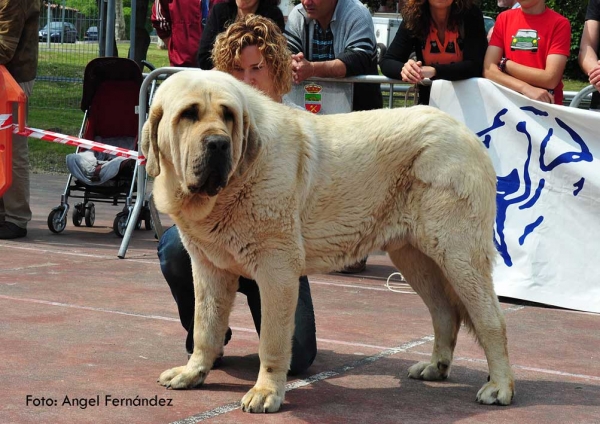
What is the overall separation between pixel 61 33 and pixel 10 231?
24.9 feet

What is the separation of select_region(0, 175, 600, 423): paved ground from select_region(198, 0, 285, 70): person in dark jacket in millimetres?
1959

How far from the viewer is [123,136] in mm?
10344

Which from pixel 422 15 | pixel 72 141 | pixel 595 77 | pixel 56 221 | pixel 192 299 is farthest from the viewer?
pixel 56 221

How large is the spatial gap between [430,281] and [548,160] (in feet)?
8.16

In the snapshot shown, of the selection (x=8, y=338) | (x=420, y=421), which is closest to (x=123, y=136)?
(x=8, y=338)

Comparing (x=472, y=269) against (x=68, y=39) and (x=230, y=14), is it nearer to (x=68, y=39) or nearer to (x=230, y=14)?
(x=230, y=14)

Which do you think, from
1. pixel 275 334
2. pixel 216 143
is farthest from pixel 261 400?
pixel 216 143

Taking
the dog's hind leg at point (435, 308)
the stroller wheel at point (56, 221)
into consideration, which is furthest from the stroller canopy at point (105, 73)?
the dog's hind leg at point (435, 308)

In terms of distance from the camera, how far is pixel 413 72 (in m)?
7.37

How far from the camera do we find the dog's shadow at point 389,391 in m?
4.42

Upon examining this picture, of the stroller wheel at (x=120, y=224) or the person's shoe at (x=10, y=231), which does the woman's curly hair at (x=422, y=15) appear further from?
the person's shoe at (x=10, y=231)

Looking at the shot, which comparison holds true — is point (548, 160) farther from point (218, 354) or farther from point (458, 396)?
point (218, 354)

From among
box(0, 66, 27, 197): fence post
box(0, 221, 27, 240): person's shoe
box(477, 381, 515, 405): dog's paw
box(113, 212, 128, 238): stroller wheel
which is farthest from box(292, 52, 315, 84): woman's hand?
box(477, 381, 515, 405): dog's paw

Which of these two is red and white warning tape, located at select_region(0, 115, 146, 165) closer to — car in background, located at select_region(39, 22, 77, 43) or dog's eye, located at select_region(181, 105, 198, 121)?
dog's eye, located at select_region(181, 105, 198, 121)
